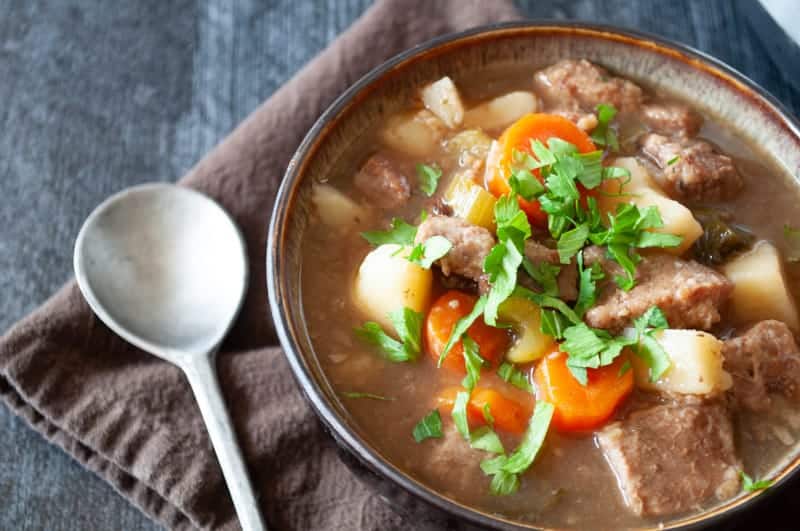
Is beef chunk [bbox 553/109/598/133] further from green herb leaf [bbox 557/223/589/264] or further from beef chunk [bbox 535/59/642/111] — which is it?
green herb leaf [bbox 557/223/589/264]

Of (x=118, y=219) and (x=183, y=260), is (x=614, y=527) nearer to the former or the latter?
(x=183, y=260)

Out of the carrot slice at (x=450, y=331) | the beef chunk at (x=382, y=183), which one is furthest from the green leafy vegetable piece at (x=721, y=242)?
the beef chunk at (x=382, y=183)

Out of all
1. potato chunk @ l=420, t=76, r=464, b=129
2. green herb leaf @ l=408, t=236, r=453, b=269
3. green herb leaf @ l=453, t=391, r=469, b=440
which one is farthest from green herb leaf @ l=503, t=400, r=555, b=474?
potato chunk @ l=420, t=76, r=464, b=129

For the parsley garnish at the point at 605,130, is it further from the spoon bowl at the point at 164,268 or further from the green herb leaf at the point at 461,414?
the spoon bowl at the point at 164,268

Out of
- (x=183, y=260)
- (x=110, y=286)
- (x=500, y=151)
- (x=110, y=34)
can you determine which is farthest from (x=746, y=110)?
(x=110, y=34)

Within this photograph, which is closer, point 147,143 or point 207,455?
point 207,455
